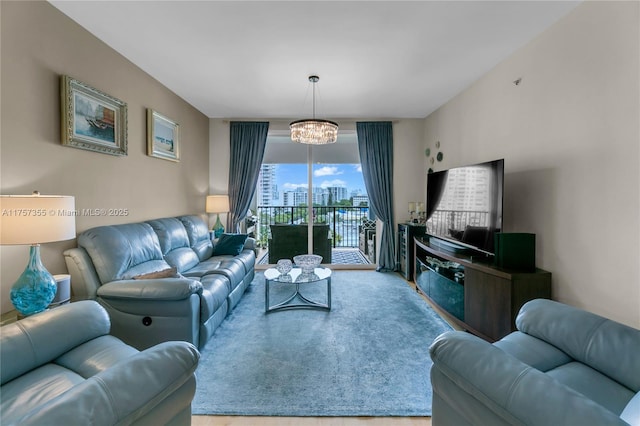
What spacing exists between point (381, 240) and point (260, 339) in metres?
2.94

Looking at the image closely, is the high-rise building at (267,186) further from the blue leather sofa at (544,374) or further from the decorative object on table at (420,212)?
the blue leather sofa at (544,374)

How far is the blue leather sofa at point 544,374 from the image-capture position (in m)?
0.81

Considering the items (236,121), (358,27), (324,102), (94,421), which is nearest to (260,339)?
(94,421)

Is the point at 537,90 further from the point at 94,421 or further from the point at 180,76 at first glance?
the point at 180,76

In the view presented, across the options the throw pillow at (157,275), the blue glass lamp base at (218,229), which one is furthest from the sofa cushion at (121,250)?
the blue glass lamp base at (218,229)

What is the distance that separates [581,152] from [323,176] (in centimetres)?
365

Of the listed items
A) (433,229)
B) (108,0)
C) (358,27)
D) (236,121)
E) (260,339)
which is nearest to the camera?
(108,0)

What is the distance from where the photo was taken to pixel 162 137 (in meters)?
3.41

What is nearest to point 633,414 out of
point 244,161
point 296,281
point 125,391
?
point 125,391

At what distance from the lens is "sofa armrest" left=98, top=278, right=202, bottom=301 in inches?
79.8

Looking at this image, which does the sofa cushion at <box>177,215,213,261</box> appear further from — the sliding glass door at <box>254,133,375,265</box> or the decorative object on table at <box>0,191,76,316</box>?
the decorative object on table at <box>0,191,76,316</box>

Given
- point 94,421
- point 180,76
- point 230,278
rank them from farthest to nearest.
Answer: point 180,76
point 230,278
point 94,421

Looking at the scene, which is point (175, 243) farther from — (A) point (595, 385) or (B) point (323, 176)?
(A) point (595, 385)

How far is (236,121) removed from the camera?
15.8ft
